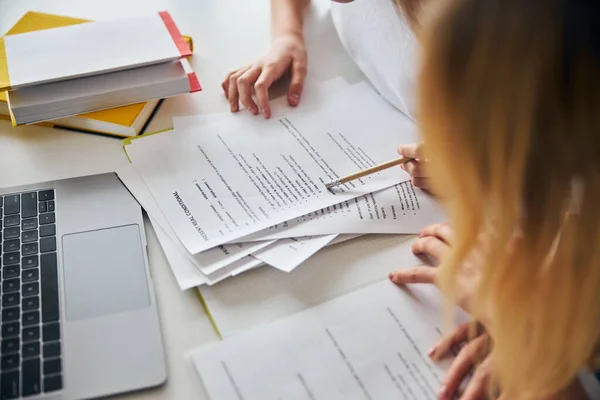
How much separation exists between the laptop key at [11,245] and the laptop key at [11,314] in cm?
8

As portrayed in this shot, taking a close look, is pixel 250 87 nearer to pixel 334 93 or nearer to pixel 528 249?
pixel 334 93

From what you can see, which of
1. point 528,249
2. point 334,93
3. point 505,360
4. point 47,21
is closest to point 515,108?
point 528,249

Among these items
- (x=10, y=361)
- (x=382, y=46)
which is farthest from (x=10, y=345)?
(x=382, y=46)

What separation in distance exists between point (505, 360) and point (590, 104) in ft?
0.82

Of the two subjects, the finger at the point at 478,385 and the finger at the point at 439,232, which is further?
the finger at the point at 439,232

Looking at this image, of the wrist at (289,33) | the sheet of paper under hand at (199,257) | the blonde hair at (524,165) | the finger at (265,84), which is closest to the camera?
the blonde hair at (524,165)

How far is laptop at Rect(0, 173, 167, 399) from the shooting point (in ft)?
1.88

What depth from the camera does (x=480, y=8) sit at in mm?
427

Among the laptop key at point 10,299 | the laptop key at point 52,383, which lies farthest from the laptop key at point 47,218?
the laptop key at point 52,383

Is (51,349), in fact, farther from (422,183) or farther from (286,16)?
(286,16)

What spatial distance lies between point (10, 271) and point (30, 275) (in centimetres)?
2

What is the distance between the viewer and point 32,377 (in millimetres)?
571

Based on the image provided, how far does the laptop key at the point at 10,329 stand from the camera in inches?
23.7

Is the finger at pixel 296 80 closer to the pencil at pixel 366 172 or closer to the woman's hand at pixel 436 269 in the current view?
the pencil at pixel 366 172
